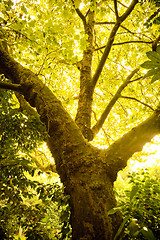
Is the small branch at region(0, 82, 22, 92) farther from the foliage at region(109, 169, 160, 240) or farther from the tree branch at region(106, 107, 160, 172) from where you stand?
the foliage at region(109, 169, 160, 240)

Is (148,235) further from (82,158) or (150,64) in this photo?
(82,158)

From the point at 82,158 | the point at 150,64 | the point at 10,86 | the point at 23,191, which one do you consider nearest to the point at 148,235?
the point at 150,64

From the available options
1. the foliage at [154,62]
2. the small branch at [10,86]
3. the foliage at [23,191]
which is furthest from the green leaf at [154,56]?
the small branch at [10,86]

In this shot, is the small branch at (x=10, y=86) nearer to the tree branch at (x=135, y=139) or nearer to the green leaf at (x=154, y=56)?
the tree branch at (x=135, y=139)

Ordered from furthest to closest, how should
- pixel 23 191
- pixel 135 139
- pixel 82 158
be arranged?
pixel 135 139
pixel 82 158
pixel 23 191

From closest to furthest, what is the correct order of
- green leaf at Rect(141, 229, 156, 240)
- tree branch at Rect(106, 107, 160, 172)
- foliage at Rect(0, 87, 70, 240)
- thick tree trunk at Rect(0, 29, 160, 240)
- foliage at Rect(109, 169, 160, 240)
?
green leaf at Rect(141, 229, 156, 240) → foliage at Rect(109, 169, 160, 240) → thick tree trunk at Rect(0, 29, 160, 240) → foliage at Rect(0, 87, 70, 240) → tree branch at Rect(106, 107, 160, 172)

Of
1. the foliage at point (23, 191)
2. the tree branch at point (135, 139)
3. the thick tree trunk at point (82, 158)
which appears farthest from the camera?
the tree branch at point (135, 139)

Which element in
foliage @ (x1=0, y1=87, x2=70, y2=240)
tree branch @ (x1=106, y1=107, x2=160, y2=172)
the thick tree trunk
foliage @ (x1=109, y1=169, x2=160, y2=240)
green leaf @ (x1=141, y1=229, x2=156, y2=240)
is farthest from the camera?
tree branch @ (x1=106, y1=107, x2=160, y2=172)

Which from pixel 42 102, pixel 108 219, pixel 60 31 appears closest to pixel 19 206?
pixel 108 219

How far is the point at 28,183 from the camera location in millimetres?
1801

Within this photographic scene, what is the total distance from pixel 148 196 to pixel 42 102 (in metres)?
1.97

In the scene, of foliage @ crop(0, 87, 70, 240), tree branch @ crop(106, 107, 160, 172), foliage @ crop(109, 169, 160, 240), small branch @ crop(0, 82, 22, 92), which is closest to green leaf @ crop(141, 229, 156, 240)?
foliage @ crop(109, 169, 160, 240)

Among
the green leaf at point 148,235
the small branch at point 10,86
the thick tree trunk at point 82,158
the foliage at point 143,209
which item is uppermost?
the small branch at point 10,86

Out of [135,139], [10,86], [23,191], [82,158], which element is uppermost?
[10,86]
